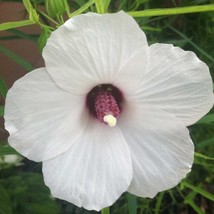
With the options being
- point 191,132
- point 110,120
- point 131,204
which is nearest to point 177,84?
point 110,120

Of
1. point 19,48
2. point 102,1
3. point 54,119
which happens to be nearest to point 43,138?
point 54,119

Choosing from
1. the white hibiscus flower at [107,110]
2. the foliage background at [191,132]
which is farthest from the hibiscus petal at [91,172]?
the foliage background at [191,132]

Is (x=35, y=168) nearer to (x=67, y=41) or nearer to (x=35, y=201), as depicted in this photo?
(x=35, y=201)

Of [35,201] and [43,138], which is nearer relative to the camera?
[43,138]

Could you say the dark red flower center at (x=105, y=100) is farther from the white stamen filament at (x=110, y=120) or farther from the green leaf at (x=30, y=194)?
the green leaf at (x=30, y=194)

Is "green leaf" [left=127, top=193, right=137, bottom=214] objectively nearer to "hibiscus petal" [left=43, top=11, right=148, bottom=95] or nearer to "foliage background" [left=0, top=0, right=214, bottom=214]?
"foliage background" [left=0, top=0, right=214, bottom=214]

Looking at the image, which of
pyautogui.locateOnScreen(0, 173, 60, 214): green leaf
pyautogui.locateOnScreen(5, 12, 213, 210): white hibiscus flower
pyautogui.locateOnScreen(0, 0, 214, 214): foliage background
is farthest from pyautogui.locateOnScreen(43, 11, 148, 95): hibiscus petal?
pyautogui.locateOnScreen(0, 173, 60, 214): green leaf

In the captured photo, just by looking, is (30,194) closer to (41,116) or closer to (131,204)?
(131,204)
